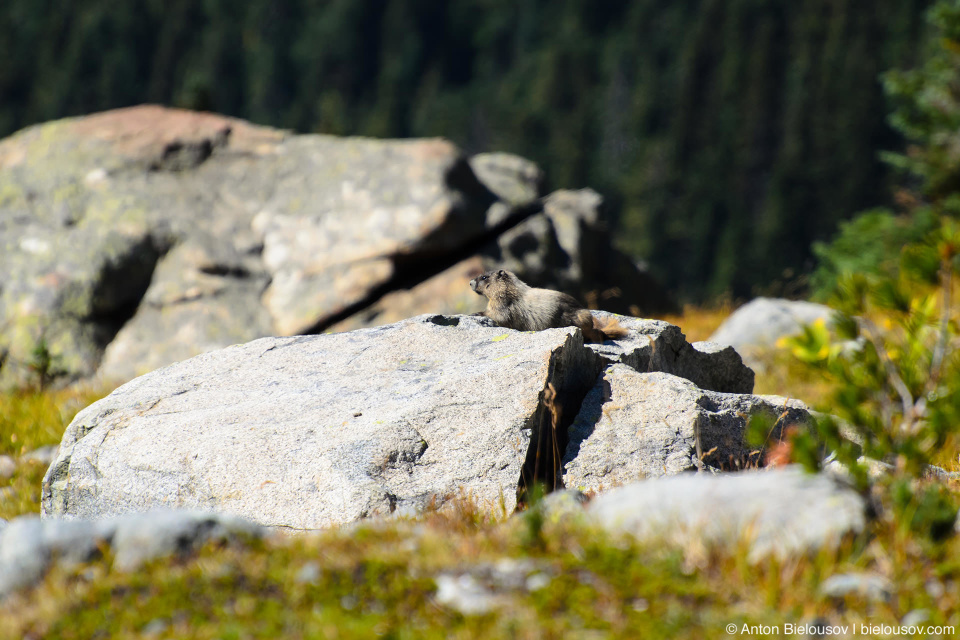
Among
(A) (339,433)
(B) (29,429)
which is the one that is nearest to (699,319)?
(A) (339,433)

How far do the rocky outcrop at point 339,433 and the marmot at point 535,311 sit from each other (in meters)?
0.93

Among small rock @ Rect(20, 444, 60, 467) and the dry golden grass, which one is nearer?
small rock @ Rect(20, 444, 60, 467)

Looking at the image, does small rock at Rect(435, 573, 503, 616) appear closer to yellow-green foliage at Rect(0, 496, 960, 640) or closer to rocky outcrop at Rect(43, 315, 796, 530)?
yellow-green foliage at Rect(0, 496, 960, 640)

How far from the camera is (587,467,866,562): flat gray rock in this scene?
3293 mm

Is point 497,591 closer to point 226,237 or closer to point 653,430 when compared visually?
point 653,430

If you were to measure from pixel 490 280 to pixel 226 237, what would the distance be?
18.8 feet

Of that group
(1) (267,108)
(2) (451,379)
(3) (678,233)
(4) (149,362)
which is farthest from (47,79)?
(2) (451,379)

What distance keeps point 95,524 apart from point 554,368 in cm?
310

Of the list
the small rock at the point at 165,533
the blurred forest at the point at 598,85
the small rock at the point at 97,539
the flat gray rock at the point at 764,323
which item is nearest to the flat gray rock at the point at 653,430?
the small rock at the point at 165,533

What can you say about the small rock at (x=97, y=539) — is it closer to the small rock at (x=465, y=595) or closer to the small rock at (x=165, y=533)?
the small rock at (x=165, y=533)

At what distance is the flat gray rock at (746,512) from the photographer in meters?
3.29

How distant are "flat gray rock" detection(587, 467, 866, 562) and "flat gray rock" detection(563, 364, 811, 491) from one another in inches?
60.9

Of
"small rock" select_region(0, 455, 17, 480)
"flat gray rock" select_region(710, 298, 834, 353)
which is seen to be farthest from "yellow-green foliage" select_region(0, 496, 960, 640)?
"flat gray rock" select_region(710, 298, 834, 353)

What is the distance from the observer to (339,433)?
5.23 meters
